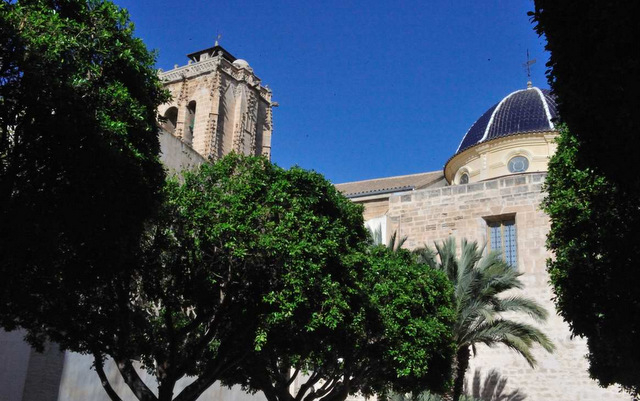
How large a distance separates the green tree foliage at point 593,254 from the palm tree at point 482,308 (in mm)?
5813

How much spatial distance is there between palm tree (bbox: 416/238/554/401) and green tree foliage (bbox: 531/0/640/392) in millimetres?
3834

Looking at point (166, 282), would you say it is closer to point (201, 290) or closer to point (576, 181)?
point (201, 290)

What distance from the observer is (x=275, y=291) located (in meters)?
10.5

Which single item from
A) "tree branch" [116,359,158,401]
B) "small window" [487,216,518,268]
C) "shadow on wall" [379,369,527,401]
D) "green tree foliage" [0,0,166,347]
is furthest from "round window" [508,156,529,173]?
"green tree foliage" [0,0,166,347]

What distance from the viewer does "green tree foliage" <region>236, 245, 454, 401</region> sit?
11.7 meters

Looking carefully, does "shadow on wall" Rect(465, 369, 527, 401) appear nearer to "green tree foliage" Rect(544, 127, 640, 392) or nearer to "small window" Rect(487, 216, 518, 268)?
"small window" Rect(487, 216, 518, 268)

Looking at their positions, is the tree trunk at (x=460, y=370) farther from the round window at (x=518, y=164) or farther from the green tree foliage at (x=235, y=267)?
the round window at (x=518, y=164)

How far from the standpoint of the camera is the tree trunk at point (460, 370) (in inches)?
665

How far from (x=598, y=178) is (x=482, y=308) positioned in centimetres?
795

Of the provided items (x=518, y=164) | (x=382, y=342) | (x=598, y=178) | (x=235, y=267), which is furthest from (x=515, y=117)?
(x=235, y=267)

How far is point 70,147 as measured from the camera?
767cm

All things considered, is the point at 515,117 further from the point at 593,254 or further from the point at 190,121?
the point at 190,121

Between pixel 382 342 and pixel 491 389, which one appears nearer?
pixel 382 342

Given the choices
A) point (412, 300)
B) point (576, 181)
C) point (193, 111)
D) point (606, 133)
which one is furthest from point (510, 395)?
point (193, 111)
